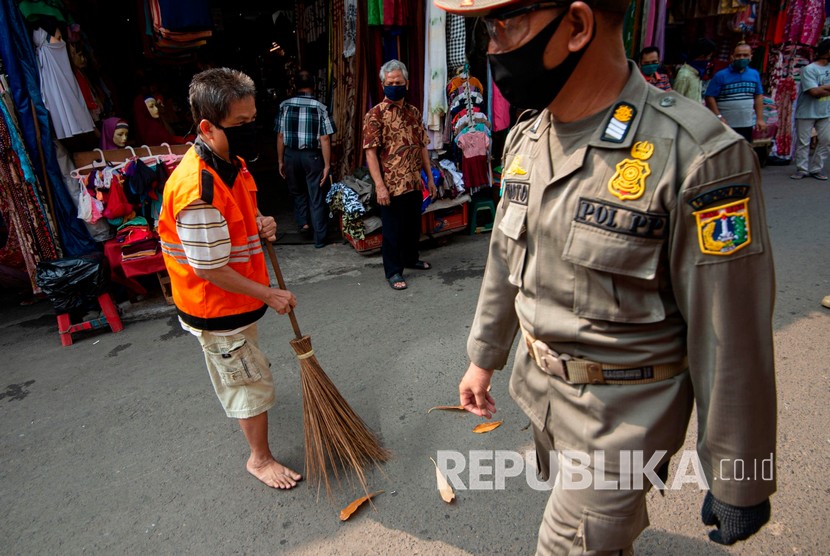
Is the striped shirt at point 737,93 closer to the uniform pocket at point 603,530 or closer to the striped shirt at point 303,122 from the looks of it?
the striped shirt at point 303,122

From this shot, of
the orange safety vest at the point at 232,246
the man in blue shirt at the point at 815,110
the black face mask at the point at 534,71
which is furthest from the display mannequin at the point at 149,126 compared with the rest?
the man in blue shirt at the point at 815,110

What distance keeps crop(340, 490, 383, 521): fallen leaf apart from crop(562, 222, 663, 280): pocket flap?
1710 mm

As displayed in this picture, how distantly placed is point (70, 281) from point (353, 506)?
315 cm

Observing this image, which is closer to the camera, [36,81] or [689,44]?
[36,81]

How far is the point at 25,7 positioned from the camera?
4309 mm

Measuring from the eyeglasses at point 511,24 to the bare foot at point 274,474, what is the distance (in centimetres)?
217

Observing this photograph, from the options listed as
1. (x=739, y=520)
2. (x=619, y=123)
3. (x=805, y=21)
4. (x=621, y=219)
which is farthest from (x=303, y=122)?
(x=805, y=21)

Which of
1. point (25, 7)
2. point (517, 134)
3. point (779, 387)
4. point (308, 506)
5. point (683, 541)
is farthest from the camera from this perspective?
point (25, 7)

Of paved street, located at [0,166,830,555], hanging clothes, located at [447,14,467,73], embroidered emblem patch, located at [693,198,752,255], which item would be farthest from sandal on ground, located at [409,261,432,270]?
embroidered emblem patch, located at [693,198,752,255]

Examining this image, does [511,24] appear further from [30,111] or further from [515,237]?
[30,111]

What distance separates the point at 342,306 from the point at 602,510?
348 centimetres

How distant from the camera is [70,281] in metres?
4.08

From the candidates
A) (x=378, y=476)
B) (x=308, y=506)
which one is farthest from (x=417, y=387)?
(x=308, y=506)

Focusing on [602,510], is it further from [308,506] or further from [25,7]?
[25,7]
